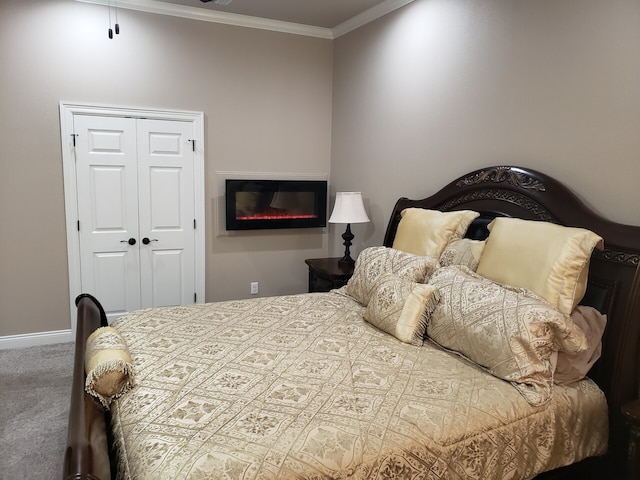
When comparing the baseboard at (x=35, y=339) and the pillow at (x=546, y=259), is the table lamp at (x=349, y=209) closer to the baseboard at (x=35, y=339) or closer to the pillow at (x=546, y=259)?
the pillow at (x=546, y=259)

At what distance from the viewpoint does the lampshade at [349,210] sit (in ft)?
12.7

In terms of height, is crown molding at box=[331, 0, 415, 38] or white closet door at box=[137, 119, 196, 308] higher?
crown molding at box=[331, 0, 415, 38]

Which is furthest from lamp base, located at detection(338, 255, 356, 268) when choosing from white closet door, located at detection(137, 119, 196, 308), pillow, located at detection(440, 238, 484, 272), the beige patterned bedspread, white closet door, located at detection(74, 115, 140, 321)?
white closet door, located at detection(74, 115, 140, 321)

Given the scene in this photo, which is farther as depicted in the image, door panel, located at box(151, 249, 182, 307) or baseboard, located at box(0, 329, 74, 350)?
door panel, located at box(151, 249, 182, 307)

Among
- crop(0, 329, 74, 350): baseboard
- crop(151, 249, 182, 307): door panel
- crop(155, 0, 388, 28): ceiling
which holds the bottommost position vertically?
crop(0, 329, 74, 350): baseboard

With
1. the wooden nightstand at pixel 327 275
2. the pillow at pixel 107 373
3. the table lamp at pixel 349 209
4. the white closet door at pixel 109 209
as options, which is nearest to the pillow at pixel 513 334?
the pillow at pixel 107 373

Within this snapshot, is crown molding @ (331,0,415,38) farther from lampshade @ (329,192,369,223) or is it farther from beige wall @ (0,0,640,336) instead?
lampshade @ (329,192,369,223)

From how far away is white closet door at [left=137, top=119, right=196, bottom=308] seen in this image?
4141 mm

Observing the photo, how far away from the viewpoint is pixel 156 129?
13.5 ft

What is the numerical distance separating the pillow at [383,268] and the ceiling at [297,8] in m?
2.21

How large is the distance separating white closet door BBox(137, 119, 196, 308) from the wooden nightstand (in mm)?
1174

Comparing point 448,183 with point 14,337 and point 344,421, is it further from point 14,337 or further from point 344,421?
point 14,337

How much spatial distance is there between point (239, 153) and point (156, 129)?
759 mm

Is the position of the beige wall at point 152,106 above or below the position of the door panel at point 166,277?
above
